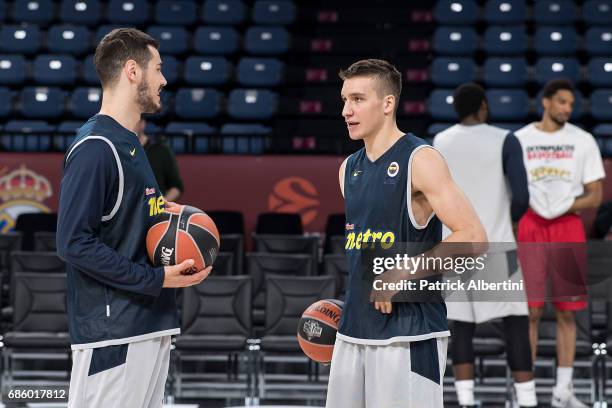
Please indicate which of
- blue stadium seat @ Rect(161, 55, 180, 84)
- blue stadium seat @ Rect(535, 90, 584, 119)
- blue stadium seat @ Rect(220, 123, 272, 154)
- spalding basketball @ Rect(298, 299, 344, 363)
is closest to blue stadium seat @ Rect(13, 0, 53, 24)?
blue stadium seat @ Rect(161, 55, 180, 84)

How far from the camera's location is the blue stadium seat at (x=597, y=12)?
13469 mm

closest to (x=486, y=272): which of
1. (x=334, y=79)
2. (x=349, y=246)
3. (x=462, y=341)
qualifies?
(x=462, y=341)

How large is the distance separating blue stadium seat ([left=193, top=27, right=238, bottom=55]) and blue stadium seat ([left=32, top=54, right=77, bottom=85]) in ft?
5.33

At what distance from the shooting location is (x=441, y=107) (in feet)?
40.2

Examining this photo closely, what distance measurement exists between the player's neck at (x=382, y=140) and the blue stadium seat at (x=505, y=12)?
987 cm

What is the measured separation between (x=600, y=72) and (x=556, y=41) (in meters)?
0.82

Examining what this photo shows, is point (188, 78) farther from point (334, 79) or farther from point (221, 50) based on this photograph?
point (334, 79)

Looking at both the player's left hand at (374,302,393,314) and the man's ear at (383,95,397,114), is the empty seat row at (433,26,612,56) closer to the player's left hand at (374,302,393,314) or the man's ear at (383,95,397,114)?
the man's ear at (383,95,397,114)

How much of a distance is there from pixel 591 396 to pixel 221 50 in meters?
7.53

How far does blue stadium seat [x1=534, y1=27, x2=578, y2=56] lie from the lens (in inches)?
515

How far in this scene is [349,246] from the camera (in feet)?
13.6

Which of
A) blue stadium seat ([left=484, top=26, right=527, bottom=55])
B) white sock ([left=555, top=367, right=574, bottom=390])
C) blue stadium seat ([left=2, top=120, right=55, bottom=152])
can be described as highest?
blue stadium seat ([left=484, top=26, right=527, bottom=55])

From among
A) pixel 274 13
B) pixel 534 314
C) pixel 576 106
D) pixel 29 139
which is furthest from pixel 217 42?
pixel 534 314

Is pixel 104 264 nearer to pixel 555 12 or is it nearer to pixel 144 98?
pixel 144 98
